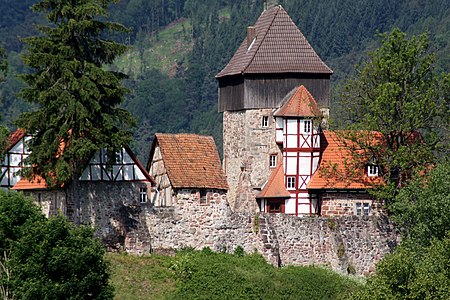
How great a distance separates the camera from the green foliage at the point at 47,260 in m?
44.4

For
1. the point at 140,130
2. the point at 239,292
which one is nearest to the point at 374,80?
the point at 239,292

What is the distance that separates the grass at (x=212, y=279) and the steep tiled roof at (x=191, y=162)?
4292 millimetres

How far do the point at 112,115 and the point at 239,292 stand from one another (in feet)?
29.8

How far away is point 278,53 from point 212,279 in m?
15.7

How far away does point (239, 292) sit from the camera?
51.7 m

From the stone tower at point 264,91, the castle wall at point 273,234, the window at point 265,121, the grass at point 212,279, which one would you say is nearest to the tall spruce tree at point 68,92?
the grass at point 212,279

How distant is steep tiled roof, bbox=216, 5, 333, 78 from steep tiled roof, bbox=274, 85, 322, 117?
1.41 metres

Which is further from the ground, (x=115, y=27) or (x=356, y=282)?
(x=115, y=27)

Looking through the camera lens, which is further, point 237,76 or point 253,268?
point 237,76

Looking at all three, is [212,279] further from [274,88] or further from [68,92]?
[274,88]

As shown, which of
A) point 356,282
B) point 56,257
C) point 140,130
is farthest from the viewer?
point 140,130

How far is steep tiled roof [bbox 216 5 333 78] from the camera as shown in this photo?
6319 centimetres

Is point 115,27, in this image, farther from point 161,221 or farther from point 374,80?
point 374,80

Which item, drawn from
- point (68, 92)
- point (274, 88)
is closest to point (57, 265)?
point (68, 92)
